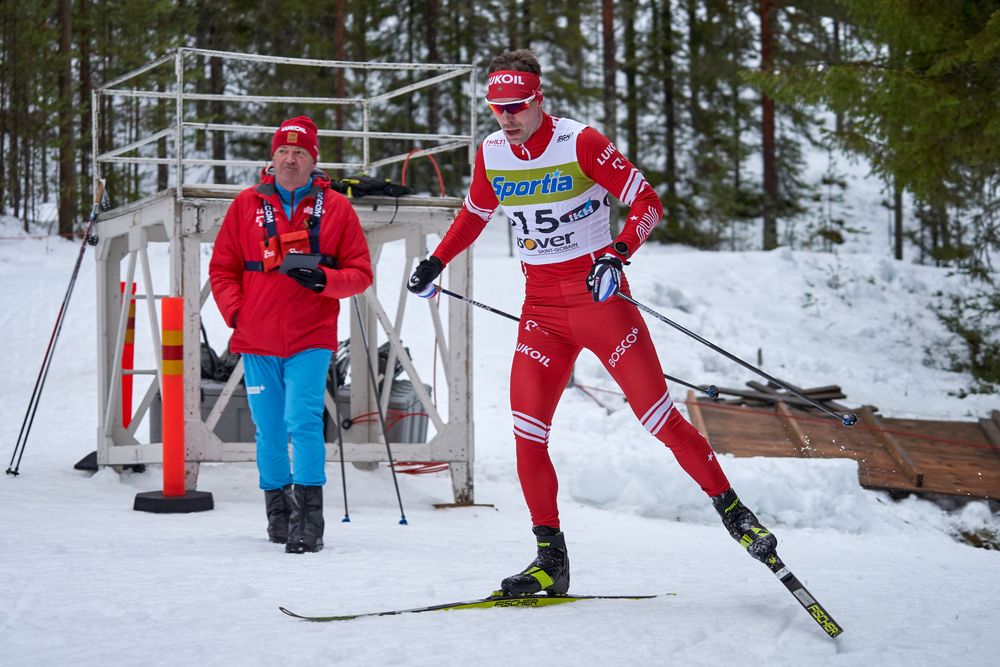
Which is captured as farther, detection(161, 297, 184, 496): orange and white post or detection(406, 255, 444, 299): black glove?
detection(161, 297, 184, 496): orange and white post

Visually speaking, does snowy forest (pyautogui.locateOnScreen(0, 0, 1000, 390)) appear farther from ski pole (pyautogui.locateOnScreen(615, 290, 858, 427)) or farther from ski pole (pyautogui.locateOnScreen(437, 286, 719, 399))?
ski pole (pyautogui.locateOnScreen(615, 290, 858, 427))

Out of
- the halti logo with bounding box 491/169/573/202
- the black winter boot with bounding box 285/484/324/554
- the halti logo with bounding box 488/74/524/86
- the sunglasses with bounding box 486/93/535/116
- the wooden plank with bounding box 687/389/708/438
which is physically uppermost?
the halti logo with bounding box 488/74/524/86

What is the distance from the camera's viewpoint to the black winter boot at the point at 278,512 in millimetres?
5496

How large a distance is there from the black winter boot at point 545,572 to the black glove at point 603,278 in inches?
42.1

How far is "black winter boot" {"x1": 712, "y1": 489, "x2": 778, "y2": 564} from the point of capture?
12.8 ft

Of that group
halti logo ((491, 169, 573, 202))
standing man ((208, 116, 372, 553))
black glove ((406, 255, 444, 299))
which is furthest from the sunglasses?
standing man ((208, 116, 372, 553))

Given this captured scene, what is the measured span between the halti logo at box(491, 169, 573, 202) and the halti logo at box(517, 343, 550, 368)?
0.68 metres

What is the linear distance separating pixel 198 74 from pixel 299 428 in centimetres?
2060

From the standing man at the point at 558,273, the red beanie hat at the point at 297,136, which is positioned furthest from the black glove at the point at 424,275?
the red beanie hat at the point at 297,136

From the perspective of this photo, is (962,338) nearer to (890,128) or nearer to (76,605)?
(890,128)

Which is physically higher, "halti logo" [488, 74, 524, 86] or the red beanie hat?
"halti logo" [488, 74, 524, 86]

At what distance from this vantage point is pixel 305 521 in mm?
5258

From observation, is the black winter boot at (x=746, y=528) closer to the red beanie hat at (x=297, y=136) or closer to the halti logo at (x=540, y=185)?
the halti logo at (x=540, y=185)

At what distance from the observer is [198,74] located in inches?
941
